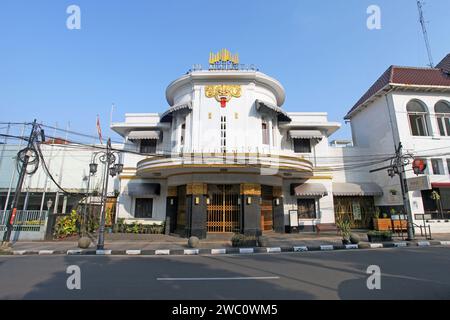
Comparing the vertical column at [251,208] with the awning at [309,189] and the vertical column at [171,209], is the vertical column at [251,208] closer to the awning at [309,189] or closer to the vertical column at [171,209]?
the awning at [309,189]

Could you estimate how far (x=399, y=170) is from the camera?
15.5 m

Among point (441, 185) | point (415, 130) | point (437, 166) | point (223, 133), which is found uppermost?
point (415, 130)

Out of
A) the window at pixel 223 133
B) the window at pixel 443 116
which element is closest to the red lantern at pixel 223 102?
the window at pixel 223 133

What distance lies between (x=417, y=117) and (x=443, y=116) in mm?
2243

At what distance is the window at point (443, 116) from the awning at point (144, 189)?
23646 mm

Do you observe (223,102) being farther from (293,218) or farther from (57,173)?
(57,173)

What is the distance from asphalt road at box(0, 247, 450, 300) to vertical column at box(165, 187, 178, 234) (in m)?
9.34

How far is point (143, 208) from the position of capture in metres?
19.9

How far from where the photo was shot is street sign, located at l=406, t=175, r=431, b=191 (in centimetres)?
1561

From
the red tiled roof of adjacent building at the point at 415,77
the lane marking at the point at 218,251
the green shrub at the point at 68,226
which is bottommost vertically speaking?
the lane marking at the point at 218,251

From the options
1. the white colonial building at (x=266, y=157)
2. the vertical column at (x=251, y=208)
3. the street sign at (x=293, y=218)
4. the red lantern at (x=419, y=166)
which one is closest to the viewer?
the vertical column at (x=251, y=208)

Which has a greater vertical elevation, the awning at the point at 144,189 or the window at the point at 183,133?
the window at the point at 183,133

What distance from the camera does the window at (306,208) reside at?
Result: 19.3 meters

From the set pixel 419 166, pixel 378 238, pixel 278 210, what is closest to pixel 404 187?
pixel 419 166
